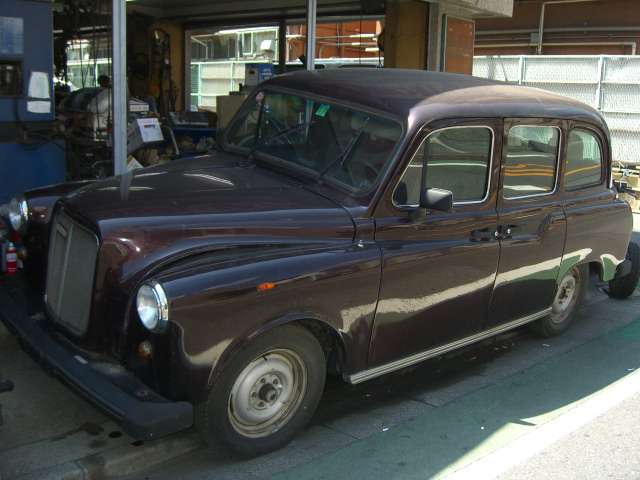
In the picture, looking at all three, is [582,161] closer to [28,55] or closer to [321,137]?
[321,137]

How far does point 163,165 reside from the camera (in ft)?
15.6

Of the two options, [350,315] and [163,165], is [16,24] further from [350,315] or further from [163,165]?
[350,315]

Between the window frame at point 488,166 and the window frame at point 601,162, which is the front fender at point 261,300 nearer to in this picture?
the window frame at point 488,166

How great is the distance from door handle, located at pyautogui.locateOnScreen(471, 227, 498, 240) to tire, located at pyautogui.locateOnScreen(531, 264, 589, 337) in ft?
4.59

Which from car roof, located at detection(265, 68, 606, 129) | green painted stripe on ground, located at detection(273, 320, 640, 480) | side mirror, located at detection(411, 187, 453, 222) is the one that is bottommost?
green painted stripe on ground, located at detection(273, 320, 640, 480)

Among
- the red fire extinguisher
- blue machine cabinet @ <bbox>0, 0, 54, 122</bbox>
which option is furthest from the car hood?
blue machine cabinet @ <bbox>0, 0, 54, 122</bbox>

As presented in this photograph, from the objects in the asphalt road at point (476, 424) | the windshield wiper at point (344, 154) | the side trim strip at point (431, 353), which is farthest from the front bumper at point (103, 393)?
the windshield wiper at point (344, 154)

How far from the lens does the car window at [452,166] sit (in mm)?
4102

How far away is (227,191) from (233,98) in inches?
243

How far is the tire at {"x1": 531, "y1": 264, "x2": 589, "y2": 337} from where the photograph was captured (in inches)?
224

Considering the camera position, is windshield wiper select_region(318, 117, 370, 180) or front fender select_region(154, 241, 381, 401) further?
windshield wiper select_region(318, 117, 370, 180)

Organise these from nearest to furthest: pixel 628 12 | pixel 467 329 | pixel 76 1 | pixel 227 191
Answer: pixel 227 191
pixel 467 329
pixel 76 1
pixel 628 12

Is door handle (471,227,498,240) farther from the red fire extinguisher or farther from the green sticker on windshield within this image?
the red fire extinguisher

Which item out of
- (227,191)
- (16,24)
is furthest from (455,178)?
(16,24)
